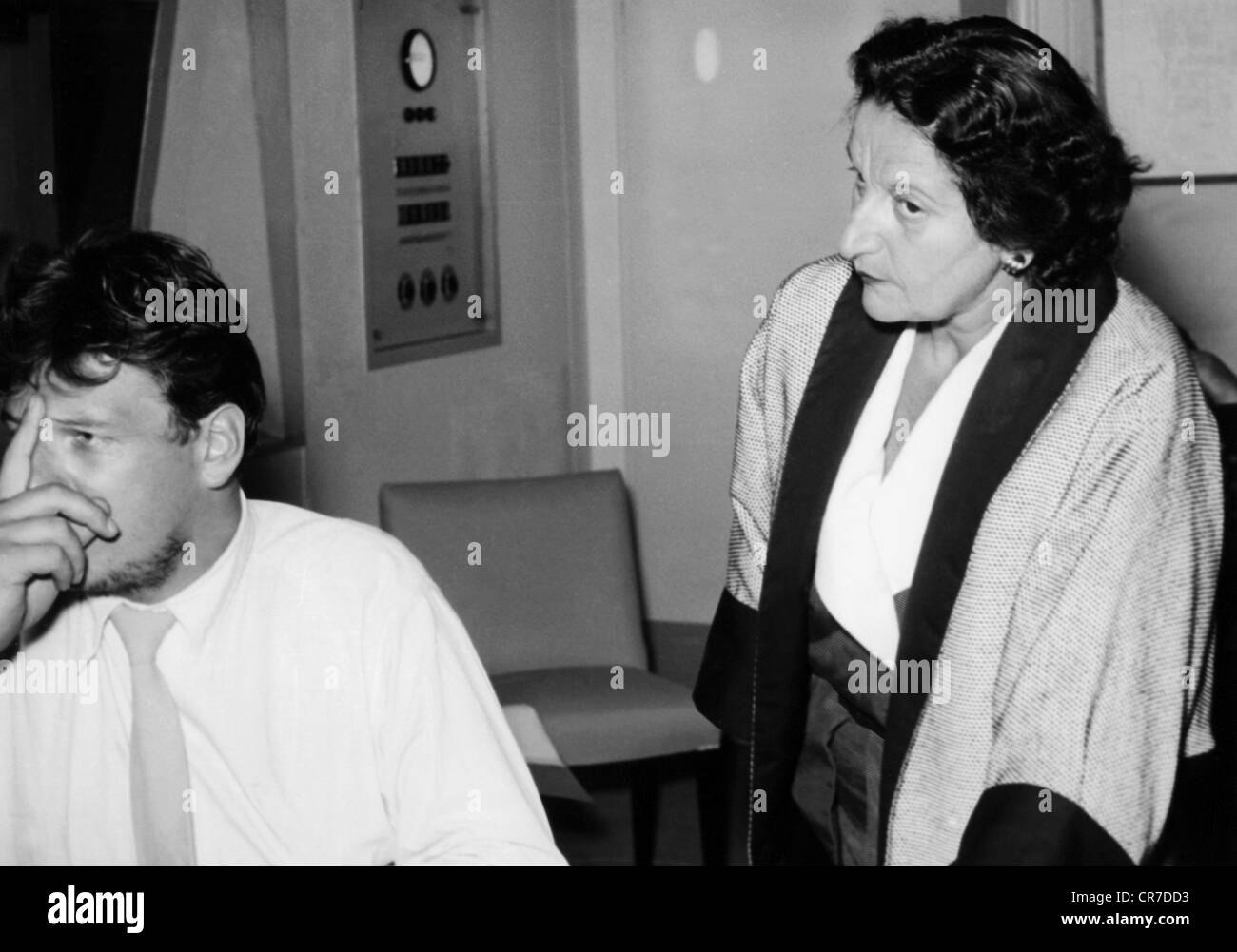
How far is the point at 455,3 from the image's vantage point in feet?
12.2

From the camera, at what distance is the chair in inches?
118

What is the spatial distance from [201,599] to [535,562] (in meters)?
1.73

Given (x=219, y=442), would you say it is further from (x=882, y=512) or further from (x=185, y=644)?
(x=882, y=512)

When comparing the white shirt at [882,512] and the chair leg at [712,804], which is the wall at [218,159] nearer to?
the chair leg at [712,804]

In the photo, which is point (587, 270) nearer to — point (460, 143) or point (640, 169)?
point (640, 169)

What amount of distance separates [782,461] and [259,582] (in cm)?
61

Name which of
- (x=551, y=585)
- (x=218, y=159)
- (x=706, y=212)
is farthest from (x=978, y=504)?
(x=706, y=212)

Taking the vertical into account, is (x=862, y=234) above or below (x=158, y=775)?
above

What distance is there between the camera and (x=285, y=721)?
1.40 m

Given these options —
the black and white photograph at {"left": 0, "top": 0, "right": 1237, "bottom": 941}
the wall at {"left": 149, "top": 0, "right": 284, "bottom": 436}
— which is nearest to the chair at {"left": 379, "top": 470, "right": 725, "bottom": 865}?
the wall at {"left": 149, "top": 0, "right": 284, "bottom": 436}

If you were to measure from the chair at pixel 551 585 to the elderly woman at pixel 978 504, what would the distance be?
1285 mm

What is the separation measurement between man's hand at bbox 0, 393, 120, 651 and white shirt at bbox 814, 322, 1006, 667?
0.74 m
